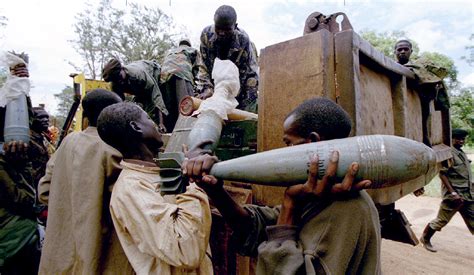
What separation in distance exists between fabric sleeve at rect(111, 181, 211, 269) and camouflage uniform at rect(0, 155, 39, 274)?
76.7 inches

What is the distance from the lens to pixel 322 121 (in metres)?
1.24

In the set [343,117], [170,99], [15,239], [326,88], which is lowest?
[15,239]

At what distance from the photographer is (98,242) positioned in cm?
172

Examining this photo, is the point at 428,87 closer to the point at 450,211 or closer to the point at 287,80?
the point at 287,80

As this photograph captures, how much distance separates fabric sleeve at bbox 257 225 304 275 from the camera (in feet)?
3.77

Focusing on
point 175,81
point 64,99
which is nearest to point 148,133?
point 175,81

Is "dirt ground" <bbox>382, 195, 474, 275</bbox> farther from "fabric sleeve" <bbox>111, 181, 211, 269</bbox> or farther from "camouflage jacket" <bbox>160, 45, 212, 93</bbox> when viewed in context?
"fabric sleeve" <bbox>111, 181, 211, 269</bbox>

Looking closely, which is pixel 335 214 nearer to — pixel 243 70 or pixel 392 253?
pixel 243 70

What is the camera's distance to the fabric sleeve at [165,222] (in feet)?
4.66

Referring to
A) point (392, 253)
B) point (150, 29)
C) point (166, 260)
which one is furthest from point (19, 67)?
point (150, 29)

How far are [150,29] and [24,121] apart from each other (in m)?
21.8

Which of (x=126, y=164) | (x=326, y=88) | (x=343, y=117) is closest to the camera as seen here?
(x=343, y=117)

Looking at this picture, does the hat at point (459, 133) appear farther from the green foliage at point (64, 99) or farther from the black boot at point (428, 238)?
the green foliage at point (64, 99)

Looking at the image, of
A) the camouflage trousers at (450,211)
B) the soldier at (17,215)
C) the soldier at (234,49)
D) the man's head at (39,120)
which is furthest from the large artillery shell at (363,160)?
A: the camouflage trousers at (450,211)
